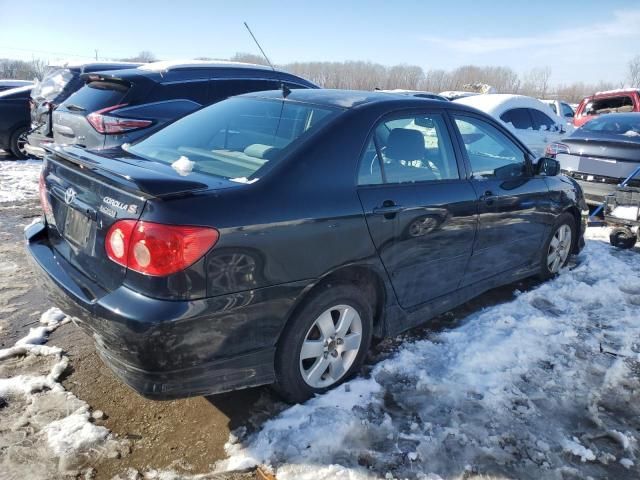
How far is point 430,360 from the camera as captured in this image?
333 centimetres

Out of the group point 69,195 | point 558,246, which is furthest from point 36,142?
point 558,246

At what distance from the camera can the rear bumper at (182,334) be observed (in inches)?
87.0

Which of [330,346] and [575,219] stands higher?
[575,219]

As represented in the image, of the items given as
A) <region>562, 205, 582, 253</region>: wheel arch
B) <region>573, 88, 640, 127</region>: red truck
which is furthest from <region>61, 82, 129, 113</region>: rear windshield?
<region>573, 88, 640, 127</region>: red truck

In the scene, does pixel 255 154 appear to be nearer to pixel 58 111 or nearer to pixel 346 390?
pixel 346 390

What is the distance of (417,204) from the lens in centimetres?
313

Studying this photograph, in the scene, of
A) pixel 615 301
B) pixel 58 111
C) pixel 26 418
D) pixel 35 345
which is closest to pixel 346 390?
pixel 26 418

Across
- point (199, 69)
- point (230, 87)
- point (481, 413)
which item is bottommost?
point (481, 413)

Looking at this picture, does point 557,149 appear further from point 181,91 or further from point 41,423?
point 41,423

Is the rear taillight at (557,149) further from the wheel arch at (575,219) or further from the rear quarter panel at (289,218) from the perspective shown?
the rear quarter panel at (289,218)

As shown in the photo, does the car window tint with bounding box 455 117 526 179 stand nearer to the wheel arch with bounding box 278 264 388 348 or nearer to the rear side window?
the wheel arch with bounding box 278 264 388 348

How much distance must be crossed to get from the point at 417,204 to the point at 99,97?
15.4 ft

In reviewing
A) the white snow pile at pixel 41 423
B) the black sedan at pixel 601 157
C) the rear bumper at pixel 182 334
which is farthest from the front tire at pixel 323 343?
the black sedan at pixel 601 157

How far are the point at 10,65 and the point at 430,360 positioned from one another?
193ft
